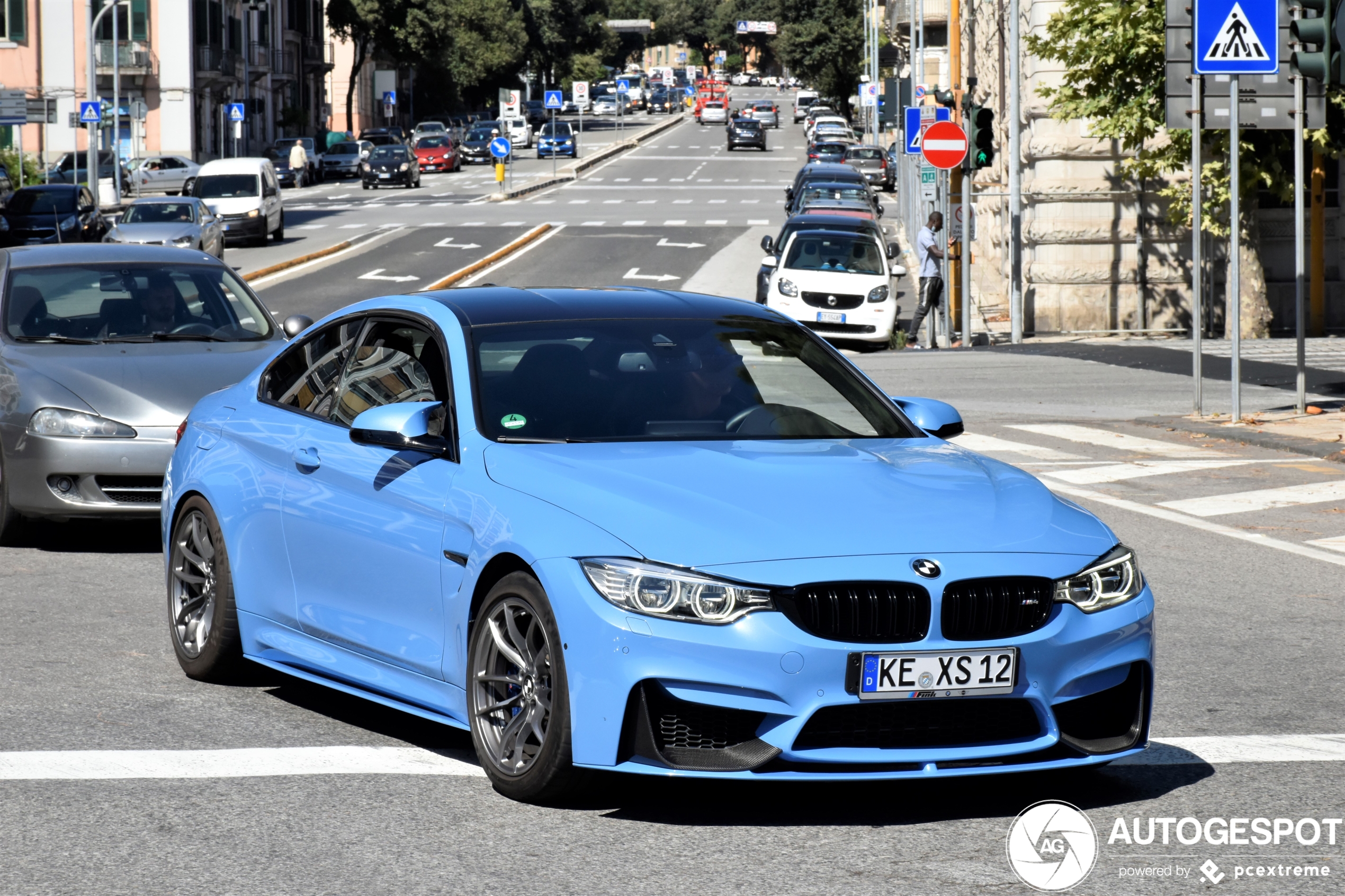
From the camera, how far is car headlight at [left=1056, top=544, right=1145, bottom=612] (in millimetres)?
5094

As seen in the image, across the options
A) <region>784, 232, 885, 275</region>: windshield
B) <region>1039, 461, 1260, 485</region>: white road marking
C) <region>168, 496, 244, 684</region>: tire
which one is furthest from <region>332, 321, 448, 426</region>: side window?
<region>784, 232, 885, 275</region>: windshield

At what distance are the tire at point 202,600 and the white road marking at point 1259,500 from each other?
257 inches

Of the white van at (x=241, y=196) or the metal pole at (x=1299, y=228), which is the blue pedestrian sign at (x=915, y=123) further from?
the white van at (x=241, y=196)

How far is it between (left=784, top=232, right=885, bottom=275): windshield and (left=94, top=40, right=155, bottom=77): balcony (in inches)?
2118

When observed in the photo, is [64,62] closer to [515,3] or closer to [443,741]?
[515,3]

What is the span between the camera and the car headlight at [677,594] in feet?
15.8

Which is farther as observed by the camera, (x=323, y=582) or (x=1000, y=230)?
(x=1000, y=230)

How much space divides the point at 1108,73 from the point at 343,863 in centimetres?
2146

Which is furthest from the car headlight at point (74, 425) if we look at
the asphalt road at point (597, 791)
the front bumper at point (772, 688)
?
the front bumper at point (772, 688)

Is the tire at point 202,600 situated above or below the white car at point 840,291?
below

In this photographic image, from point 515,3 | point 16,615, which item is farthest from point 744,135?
point 16,615

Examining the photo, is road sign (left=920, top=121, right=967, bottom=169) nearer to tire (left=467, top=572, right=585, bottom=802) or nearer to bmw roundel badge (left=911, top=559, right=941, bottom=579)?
tire (left=467, top=572, right=585, bottom=802)

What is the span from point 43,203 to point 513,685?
129 feet

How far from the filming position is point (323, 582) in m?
6.24
